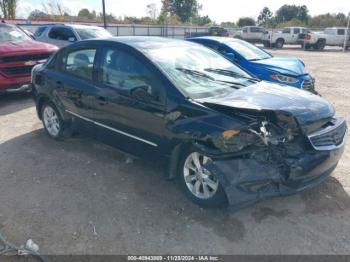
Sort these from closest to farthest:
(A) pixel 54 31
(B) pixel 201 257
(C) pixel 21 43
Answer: (B) pixel 201 257 < (C) pixel 21 43 < (A) pixel 54 31

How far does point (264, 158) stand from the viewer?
9.78ft

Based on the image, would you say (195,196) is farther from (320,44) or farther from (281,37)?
(281,37)

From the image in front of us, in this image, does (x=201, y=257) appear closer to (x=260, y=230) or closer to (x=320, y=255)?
(x=260, y=230)

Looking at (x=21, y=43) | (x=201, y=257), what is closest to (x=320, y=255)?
(x=201, y=257)

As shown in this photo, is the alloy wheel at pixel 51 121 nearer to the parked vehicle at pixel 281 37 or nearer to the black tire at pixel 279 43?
the parked vehicle at pixel 281 37

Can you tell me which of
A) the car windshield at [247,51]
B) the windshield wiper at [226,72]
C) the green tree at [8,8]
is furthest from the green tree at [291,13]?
the windshield wiper at [226,72]

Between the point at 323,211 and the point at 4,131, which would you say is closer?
the point at 323,211

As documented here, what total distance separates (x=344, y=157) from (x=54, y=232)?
12.9 ft

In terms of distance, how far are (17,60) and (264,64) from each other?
5.60 m

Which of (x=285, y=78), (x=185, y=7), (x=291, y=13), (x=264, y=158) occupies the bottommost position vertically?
(x=264, y=158)

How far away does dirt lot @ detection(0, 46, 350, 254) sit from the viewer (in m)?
2.89

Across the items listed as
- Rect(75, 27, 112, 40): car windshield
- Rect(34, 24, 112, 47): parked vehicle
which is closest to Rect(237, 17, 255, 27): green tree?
Rect(34, 24, 112, 47): parked vehicle

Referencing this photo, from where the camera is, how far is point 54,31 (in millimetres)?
11617

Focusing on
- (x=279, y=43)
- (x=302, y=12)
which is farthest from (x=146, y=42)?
(x=302, y=12)
